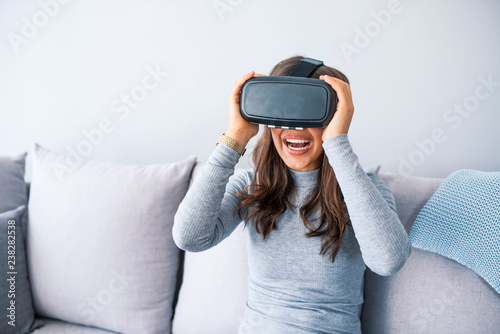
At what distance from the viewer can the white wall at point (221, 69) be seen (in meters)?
1.21

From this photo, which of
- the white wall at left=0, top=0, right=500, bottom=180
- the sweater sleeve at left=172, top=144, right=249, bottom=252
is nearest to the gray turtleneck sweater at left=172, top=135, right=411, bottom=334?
the sweater sleeve at left=172, top=144, right=249, bottom=252

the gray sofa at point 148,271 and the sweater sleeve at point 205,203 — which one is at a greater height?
the sweater sleeve at point 205,203

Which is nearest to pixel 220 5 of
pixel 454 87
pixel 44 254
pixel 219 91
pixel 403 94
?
pixel 219 91

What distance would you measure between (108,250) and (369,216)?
79 centimetres

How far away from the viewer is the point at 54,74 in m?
1.54

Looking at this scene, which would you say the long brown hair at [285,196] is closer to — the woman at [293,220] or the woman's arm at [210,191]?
the woman at [293,220]

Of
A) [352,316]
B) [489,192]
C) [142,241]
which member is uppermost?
[489,192]

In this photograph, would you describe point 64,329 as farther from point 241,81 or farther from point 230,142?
point 241,81

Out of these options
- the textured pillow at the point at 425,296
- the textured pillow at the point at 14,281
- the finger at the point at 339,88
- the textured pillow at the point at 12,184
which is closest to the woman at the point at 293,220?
the finger at the point at 339,88

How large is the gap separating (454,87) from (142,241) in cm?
108

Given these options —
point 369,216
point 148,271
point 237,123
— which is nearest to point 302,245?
point 369,216

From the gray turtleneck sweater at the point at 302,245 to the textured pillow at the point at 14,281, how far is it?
63 cm

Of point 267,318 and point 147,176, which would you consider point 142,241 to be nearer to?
point 147,176

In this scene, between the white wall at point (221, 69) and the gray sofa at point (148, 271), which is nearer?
the gray sofa at point (148, 271)
